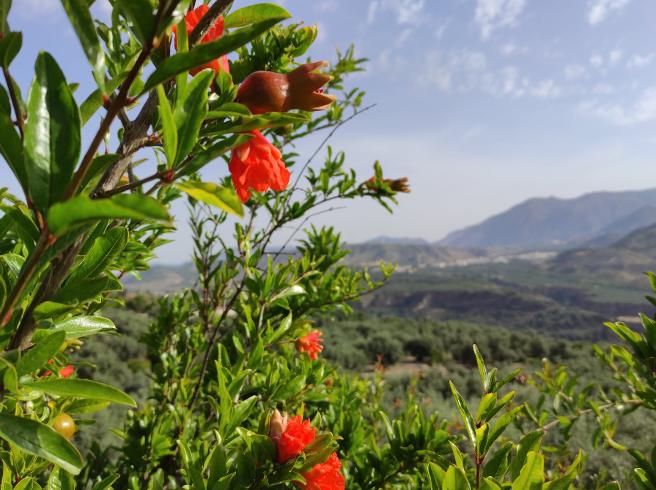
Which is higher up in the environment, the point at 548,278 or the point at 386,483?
the point at 386,483

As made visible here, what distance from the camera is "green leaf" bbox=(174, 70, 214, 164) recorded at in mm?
408

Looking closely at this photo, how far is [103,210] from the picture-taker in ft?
0.93

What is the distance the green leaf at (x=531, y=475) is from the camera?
0.53 meters

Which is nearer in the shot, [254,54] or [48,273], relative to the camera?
[48,273]

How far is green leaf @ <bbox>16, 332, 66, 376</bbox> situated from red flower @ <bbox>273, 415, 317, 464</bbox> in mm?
443

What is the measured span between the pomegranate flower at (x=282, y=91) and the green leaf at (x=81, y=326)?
1.15 ft

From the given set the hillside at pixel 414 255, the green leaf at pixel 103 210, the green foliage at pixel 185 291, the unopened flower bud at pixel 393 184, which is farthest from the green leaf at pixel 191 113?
the hillside at pixel 414 255

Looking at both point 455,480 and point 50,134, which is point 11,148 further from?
point 455,480

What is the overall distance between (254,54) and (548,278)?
267 ft

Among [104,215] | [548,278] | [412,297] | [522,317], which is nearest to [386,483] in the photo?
[104,215]

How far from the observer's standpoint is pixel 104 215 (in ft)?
0.94

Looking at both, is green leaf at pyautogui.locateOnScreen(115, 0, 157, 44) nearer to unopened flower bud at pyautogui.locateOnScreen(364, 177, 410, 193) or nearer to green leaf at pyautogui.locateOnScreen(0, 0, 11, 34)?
green leaf at pyautogui.locateOnScreen(0, 0, 11, 34)

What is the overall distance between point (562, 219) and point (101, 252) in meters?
207

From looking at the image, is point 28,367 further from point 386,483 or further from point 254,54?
point 386,483
